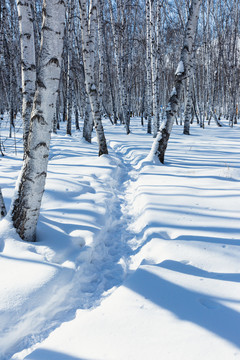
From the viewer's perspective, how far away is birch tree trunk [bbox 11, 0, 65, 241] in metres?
2.12

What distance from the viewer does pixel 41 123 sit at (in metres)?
2.29

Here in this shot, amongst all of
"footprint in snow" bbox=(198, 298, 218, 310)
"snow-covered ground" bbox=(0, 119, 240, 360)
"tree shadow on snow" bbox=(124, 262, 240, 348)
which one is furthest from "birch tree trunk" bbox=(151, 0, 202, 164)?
"footprint in snow" bbox=(198, 298, 218, 310)

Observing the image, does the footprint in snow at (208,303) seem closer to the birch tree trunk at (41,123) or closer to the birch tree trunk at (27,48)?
the birch tree trunk at (41,123)

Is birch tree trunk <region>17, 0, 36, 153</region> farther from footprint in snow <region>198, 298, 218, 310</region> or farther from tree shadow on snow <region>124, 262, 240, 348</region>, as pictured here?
footprint in snow <region>198, 298, 218, 310</region>

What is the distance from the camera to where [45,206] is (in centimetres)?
360

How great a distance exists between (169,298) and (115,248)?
1.21 meters

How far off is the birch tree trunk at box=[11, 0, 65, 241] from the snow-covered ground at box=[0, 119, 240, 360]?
241mm

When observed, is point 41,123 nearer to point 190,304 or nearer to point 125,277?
point 125,277

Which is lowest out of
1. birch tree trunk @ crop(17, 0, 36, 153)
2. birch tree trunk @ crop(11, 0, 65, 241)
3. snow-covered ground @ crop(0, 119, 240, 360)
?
snow-covered ground @ crop(0, 119, 240, 360)

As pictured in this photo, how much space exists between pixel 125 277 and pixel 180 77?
16.6 feet

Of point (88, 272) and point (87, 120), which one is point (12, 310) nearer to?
point (88, 272)

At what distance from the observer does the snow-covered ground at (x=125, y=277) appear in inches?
59.3

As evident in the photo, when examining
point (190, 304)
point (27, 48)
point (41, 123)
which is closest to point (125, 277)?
point (190, 304)

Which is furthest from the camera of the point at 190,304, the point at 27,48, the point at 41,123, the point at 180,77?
the point at 180,77
